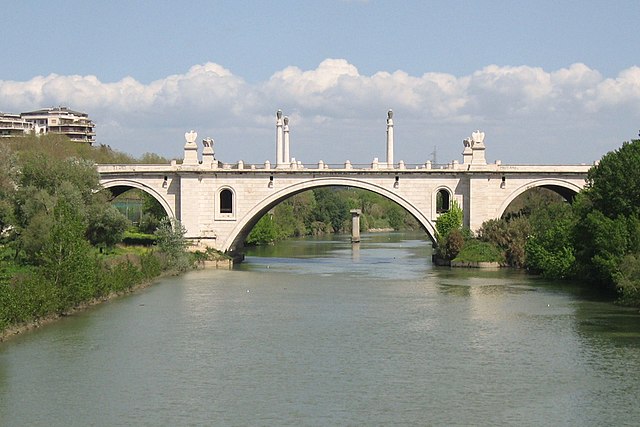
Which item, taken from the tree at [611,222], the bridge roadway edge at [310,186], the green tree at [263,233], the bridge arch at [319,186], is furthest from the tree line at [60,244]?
the green tree at [263,233]

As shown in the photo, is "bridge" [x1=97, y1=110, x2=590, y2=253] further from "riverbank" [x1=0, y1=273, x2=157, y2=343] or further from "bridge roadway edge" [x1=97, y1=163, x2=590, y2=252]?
"riverbank" [x1=0, y1=273, x2=157, y2=343]

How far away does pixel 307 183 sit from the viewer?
1853 inches

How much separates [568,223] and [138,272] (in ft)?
53.4

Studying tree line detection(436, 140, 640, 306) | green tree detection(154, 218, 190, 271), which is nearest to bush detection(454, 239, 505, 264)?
tree line detection(436, 140, 640, 306)

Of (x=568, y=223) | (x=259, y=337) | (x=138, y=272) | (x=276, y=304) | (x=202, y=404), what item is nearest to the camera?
(x=202, y=404)

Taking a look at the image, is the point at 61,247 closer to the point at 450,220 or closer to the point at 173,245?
the point at 173,245

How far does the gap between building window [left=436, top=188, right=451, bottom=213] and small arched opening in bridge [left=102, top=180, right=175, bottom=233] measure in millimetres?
12437

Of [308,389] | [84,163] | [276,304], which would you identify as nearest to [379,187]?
[84,163]

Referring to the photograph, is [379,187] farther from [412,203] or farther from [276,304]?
[276,304]

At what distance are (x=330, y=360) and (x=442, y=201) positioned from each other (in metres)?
27.0

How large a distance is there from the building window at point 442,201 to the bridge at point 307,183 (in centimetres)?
5

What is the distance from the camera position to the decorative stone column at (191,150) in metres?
48.1

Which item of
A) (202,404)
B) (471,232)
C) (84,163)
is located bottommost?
(202,404)

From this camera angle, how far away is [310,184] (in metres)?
47.1
